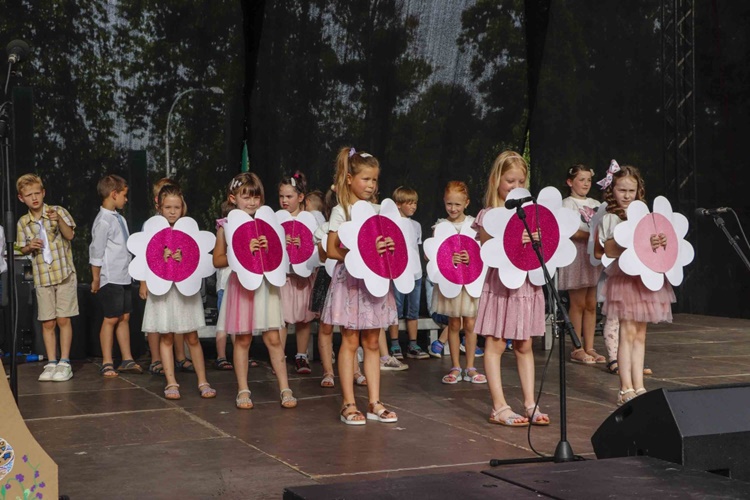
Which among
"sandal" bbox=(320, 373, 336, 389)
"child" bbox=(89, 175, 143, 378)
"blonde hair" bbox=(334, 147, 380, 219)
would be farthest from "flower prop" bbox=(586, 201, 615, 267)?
"child" bbox=(89, 175, 143, 378)

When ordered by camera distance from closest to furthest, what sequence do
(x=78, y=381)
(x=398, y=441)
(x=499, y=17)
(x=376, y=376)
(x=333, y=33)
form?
1. (x=398, y=441)
2. (x=376, y=376)
3. (x=78, y=381)
4. (x=333, y=33)
5. (x=499, y=17)

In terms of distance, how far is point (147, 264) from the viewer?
22.8 feet

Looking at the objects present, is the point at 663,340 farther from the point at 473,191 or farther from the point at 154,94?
the point at 154,94

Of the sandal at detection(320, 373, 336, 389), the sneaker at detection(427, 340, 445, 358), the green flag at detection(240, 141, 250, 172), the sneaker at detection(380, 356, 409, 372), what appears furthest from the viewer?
the green flag at detection(240, 141, 250, 172)

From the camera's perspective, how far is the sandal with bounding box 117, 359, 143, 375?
829 centimetres

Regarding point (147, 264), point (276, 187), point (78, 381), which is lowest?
point (78, 381)

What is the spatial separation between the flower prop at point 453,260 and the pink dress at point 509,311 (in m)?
1.36

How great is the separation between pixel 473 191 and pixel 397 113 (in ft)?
3.61

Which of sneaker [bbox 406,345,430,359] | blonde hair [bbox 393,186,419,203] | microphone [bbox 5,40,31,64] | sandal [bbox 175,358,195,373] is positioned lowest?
sandal [bbox 175,358,195,373]

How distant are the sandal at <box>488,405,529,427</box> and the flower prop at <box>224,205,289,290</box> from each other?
1584 mm

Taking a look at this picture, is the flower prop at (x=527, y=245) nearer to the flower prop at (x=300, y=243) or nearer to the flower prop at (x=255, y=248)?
the flower prop at (x=255, y=248)

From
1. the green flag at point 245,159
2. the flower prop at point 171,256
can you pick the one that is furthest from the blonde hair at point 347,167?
the green flag at point 245,159

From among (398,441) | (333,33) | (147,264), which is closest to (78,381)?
(147,264)

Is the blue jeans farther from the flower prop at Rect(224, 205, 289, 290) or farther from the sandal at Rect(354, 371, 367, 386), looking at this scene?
the flower prop at Rect(224, 205, 289, 290)
